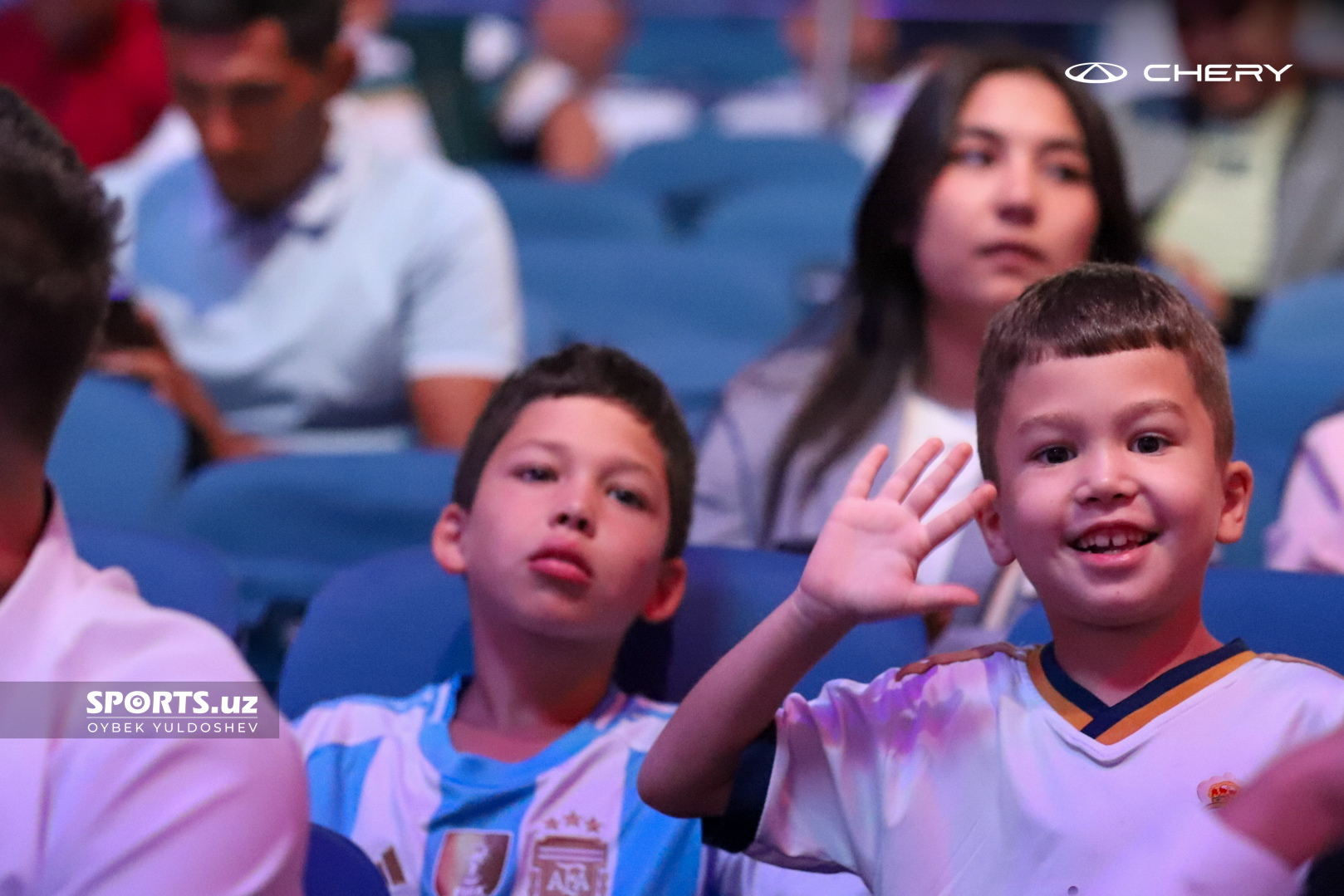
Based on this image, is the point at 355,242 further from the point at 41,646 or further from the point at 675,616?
the point at 41,646

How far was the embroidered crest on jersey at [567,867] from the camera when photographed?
1.15 meters

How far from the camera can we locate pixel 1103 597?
3.01 ft

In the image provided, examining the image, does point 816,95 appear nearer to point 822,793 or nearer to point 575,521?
point 575,521

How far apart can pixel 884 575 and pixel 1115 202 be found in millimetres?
914

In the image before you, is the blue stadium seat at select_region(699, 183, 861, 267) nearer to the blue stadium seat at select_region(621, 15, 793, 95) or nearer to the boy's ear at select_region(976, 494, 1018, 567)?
the boy's ear at select_region(976, 494, 1018, 567)

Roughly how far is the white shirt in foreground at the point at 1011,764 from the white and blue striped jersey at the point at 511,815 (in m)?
0.14

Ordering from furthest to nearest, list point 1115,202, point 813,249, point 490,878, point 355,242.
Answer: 1. point 813,249
2. point 355,242
3. point 1115,202
4. point 490,878

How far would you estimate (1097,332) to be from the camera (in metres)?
0.98

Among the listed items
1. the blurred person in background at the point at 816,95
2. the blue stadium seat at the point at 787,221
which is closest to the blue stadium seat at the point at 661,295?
the blue stadium seat at the point at 787,221

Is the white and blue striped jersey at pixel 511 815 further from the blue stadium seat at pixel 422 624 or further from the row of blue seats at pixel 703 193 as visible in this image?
the row of blue seats at pixel 703 193

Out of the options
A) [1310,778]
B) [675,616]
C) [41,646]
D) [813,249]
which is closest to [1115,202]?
[675,616]

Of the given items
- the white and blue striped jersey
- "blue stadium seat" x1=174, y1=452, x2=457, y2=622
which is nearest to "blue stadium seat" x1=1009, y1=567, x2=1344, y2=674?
the white and blue striped jersey

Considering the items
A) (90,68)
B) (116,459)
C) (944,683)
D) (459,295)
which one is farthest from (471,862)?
(90,68)

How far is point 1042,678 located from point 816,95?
4.17 metres
